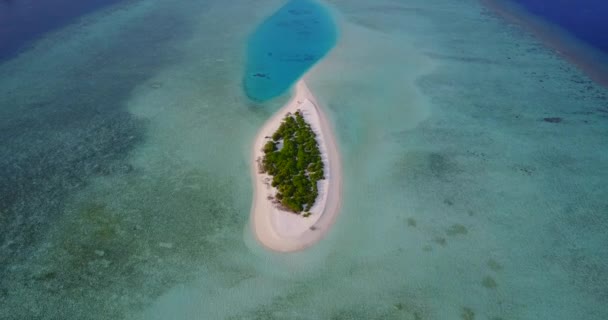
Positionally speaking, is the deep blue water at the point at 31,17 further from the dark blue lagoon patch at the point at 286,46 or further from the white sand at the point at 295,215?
the white sand at the point at 295,215

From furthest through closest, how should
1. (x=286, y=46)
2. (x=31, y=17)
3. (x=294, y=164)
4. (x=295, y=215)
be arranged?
(x=31, y=17) → (x=286, y=46) → (x=294, y=164) → (x=295, y=215)

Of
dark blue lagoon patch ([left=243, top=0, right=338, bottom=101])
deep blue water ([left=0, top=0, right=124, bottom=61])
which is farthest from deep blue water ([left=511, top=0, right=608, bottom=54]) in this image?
deep blue water ([left=0, top=0, right=124, bottom=61])

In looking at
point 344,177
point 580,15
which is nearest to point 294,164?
point 344,177

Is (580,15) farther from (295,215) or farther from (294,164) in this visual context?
(295,215)

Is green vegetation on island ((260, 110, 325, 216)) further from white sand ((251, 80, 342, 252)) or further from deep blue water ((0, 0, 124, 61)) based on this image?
deep blue water ((0, 0, 124, 61))

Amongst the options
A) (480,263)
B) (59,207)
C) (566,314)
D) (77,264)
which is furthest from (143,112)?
(566,314)

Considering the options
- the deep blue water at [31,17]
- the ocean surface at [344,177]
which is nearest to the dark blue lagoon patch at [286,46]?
the ocean surface at [344,177]
